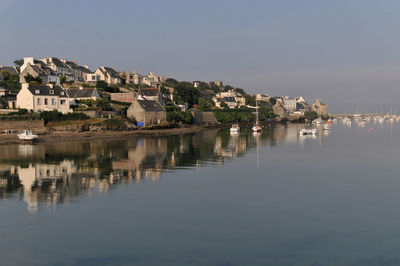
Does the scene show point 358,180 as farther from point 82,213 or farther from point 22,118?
point 22,118

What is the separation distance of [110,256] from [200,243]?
2.83 meters

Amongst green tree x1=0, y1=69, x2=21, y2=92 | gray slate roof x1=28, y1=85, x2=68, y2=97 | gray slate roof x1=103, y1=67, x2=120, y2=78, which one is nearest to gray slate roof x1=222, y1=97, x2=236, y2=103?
gray slate roof x1=103, y1=67, x2=120, y2=78

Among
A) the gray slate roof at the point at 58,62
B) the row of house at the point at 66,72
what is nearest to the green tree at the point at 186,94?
the row of house at the point at 66,72

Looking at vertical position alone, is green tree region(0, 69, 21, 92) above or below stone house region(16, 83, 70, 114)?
above

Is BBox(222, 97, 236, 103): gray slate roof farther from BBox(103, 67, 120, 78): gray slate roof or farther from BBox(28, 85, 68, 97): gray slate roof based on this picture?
BBox(28, 85, 68, 97): gray slate roof

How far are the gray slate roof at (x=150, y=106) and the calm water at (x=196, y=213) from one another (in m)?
35.5

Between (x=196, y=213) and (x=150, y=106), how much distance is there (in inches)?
2070

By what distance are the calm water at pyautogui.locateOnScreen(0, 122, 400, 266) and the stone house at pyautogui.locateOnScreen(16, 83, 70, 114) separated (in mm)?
25275

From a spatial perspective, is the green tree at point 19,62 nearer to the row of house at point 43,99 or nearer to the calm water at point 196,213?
the row of house at point 43,99

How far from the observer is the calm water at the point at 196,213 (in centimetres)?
1196

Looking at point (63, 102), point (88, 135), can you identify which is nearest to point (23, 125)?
point (88, 135)

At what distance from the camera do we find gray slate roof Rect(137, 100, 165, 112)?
214 feet

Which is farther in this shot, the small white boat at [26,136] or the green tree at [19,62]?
the green tree at [19,62]

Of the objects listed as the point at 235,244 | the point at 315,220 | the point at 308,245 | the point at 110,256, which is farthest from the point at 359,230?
the point at 110,256
